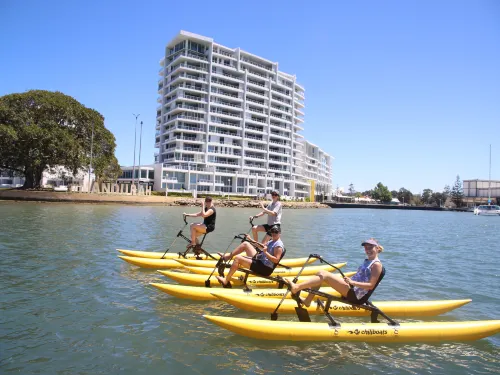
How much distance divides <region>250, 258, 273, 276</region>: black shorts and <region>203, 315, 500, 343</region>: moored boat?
188 cm

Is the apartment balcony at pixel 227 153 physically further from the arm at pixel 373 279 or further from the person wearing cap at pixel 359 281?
the arm at pixel 373 279

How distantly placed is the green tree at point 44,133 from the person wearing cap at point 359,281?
53.7 m

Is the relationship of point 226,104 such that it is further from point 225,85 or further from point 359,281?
point 359,281

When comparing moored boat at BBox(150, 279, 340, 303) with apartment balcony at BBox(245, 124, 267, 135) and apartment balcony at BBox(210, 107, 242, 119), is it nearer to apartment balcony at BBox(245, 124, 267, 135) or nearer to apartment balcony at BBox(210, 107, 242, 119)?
apartment balcony at BBox(210, 107, 242, 119)

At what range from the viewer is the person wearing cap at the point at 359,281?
23.7 feet

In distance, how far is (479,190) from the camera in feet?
488

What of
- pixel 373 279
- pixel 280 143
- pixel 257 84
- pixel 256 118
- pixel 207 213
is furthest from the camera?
pixel 280 143

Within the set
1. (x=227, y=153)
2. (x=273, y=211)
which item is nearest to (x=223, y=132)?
(x=227, y=153)

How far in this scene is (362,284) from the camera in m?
7.21

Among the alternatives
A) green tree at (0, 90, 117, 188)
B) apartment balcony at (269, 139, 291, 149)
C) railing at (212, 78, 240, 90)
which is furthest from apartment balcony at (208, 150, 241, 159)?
green tree at (0, 90, 117, 188)

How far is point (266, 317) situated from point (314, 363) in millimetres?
2019

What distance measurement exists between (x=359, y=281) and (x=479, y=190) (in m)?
170

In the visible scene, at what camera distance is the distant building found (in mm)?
142012

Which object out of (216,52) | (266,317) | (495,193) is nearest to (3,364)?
(266,317)
